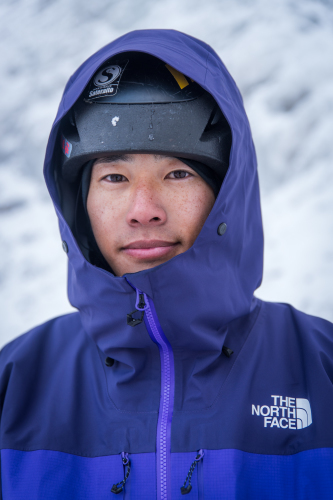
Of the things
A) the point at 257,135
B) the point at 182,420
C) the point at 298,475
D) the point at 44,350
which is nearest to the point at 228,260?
the point at 182,420

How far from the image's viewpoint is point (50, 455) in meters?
1.29

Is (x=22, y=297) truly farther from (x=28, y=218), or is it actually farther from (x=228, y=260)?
(x=228, y=260)

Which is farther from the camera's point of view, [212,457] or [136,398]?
[136,398]

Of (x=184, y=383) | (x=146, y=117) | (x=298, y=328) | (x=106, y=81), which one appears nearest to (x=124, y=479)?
(x=184, y=383)

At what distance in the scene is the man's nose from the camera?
1.34m

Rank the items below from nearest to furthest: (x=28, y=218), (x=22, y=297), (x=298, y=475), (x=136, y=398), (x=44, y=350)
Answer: (x=298, y=475)
(x=136, y=398)
(x=44, y=350)
(x=22, y=297)
(x=28, y=218)

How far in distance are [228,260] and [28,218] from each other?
1856 mm

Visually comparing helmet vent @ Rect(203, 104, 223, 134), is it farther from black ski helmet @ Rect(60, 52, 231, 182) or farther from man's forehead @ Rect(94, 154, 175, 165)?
man's forehead @ Rect(94, 154, 175, 165)

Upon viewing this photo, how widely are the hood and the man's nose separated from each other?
16cm

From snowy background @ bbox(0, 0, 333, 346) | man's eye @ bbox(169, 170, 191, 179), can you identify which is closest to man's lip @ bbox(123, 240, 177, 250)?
man's eye @ bbox(169, 170, 191, 179)

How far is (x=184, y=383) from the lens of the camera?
1.35 meters

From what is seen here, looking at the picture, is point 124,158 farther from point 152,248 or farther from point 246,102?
point 246,102

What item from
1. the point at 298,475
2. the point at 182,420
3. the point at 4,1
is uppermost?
the point at 4,1

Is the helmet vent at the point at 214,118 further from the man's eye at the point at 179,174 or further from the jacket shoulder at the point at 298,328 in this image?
the jacket shoulder at the point at 298,328
